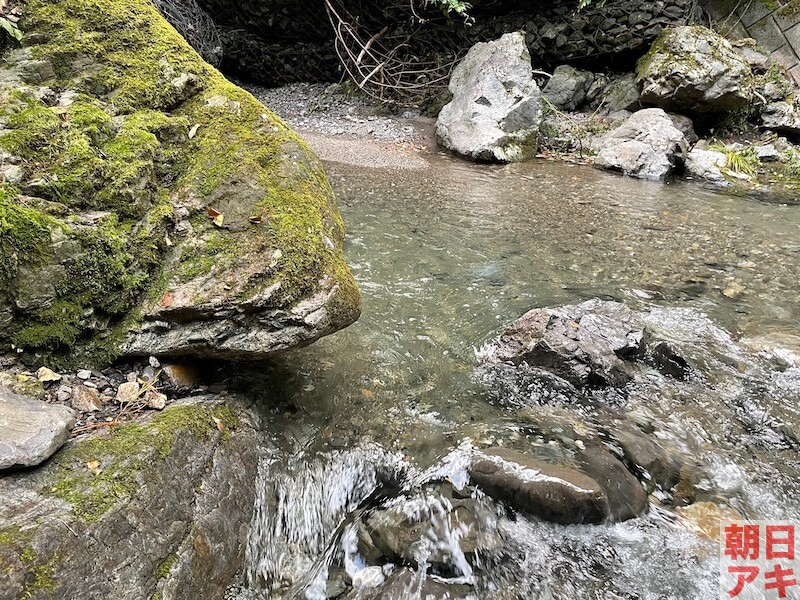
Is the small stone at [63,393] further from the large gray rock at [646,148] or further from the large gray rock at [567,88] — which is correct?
the large gray rock at [567,88]

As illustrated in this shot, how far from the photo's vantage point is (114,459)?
172cm

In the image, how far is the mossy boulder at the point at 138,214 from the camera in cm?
199

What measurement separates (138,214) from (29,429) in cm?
108

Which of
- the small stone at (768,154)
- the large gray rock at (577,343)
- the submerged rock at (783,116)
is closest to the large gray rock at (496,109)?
the small stone at (768,154)

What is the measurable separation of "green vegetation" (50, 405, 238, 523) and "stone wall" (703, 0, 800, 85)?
12.8 m

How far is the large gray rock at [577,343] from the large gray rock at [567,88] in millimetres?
8683

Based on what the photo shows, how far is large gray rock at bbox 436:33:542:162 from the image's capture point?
28.5ft

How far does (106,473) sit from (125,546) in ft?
0.82

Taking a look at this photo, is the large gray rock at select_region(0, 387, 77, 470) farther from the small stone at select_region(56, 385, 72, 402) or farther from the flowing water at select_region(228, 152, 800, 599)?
the flowing water at select_region(228, 152, 800, 599)

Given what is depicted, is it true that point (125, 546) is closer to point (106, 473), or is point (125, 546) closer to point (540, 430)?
point (106, 473)

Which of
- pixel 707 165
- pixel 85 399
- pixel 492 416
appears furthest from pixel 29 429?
pixel 707 165

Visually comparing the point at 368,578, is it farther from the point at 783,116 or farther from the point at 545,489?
the point at 783,116

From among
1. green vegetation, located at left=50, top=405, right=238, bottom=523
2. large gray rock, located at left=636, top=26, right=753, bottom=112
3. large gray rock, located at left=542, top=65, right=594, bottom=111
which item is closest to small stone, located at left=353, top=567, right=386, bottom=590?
green vegetation, located at left=50, top=405, right=238, bottom=523

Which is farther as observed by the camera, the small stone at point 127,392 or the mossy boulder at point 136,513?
the small stone at point 127,392
